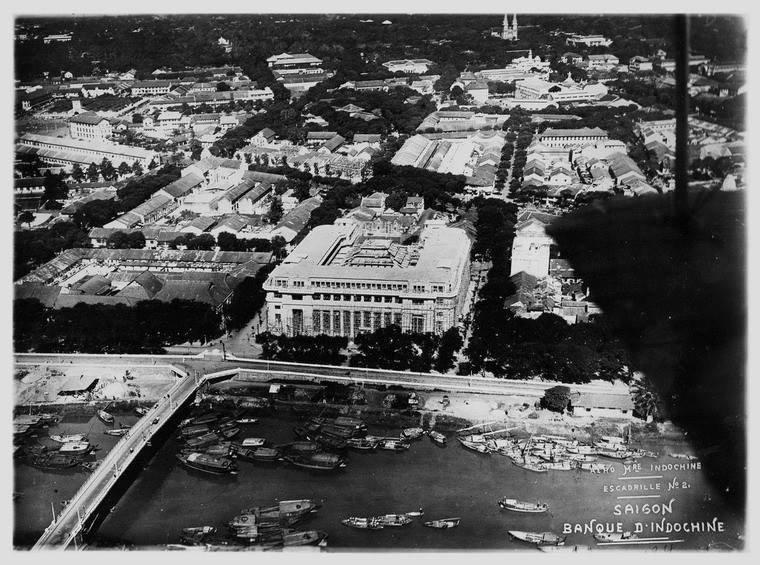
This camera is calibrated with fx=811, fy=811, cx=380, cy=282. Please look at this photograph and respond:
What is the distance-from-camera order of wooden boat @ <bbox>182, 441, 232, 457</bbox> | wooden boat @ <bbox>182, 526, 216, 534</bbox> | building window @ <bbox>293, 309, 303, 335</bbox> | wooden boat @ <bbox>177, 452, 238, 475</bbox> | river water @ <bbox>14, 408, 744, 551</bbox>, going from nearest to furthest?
river water @ <bbox>14, 408, 744, 551</bbox>, wooden boat @ <bbox>182, 526, 216, 534</bbox>, wooden boat @ <bbox>177, 452, 238, 475</bbox>, wooden boat @ <bbox>182, 441, 232, 457</bbox>, building window @ <bbox>293, 309, 303, 335</bbox>

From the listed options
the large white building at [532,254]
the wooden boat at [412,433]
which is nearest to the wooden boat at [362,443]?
the wooden boat at [412,433]

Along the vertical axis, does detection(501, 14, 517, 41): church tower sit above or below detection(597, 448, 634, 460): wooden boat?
above

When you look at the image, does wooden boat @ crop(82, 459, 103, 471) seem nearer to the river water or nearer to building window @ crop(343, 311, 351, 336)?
the river water

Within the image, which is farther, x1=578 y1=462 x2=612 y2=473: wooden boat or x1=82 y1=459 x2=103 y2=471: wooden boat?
x1=82 y1=459 x2=103 y2=471: wooden boat

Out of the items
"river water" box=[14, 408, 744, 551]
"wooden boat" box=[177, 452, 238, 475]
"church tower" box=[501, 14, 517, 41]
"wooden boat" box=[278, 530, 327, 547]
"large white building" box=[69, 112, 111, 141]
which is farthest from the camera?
"church tower" box=[501, 14, 517, 41]

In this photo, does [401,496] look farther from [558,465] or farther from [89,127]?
[89,127]

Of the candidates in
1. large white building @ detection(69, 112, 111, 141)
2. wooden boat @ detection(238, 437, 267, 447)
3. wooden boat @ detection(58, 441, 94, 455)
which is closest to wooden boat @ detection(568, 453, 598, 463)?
wooden boat @ detection(238, 437, 267, 447)

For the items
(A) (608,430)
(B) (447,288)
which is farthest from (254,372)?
(A) (608,430)

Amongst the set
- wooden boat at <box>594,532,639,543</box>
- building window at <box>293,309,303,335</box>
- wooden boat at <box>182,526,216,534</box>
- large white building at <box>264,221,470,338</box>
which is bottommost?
wooden boat at <box>182,526,216,534</box>

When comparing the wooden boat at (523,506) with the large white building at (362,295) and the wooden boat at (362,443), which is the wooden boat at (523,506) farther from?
the large white building at (362,295)

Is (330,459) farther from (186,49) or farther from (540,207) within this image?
(186,49)
